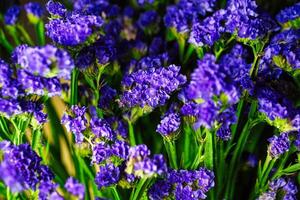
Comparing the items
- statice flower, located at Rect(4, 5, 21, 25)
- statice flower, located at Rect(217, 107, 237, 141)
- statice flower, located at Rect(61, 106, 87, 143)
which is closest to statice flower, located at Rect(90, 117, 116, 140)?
statice flower, located at Rect(61, 106, 87, 143)

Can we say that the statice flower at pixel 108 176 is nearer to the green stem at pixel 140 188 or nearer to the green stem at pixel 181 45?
the green stem at pixel 140 188

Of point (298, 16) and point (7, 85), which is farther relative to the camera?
point (298, 16)

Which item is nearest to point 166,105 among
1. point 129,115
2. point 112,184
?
point 129,115

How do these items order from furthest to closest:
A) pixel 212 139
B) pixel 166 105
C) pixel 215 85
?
pixel 166 105, pixel 212 139, pixel 215 85

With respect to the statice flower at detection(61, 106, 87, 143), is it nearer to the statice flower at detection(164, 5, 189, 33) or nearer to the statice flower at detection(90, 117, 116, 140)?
the statice flower at detection(90, 117, 116, 140)

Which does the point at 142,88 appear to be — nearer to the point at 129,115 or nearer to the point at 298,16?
the point at 129,115
